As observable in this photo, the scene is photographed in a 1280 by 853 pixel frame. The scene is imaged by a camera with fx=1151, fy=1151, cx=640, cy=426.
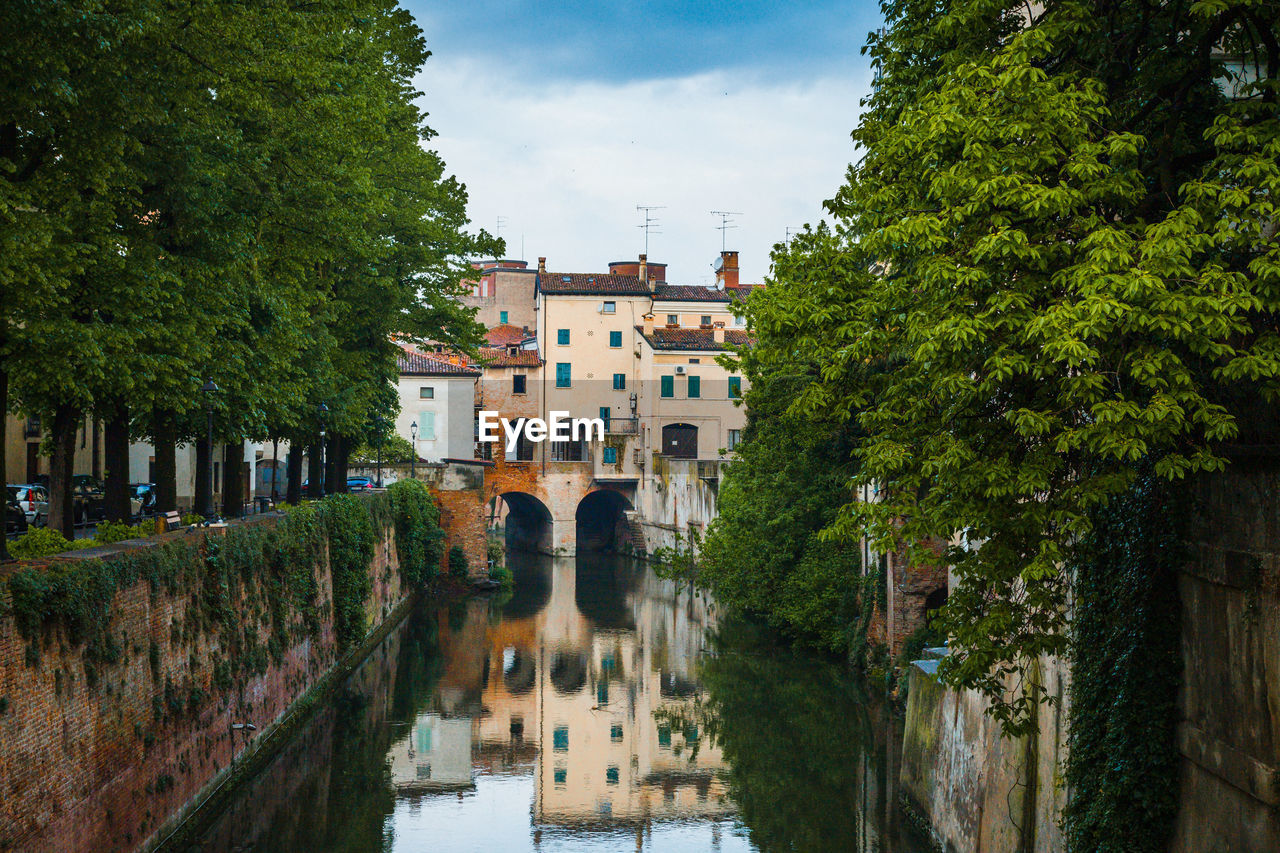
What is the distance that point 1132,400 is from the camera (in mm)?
7832

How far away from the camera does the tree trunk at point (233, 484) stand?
72.1ft

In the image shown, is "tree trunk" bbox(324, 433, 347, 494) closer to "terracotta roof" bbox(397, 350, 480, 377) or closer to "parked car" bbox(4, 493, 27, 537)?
"parked car" bbox(4, 493, 27, 537)

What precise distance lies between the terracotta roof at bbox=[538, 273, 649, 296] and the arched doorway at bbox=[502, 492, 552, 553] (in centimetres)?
1021

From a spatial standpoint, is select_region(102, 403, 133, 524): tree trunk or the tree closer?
the tree

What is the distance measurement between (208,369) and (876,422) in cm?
1059

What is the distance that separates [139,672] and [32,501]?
15.5 meters

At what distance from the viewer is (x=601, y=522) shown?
59219 mm

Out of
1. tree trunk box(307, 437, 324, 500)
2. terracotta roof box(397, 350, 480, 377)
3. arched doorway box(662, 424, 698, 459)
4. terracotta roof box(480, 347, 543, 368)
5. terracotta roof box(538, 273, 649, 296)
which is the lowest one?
tree trunk box(307, 437, 324, 500)

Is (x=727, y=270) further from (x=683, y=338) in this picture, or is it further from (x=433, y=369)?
(x=433, y=369)

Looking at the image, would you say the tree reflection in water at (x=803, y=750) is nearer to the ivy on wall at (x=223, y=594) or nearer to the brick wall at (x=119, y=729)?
the brick wall at (x=119, y=729)

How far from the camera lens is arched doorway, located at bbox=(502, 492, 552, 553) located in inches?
2162

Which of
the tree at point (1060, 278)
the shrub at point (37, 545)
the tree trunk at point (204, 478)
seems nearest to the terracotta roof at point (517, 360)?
the tree trunk at point (204, 478)

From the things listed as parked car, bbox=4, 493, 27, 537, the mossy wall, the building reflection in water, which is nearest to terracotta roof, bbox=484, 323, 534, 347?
the building reflection in water

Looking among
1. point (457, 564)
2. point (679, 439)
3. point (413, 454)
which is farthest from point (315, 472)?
point (679, 439)
